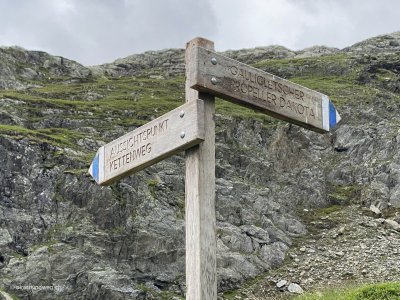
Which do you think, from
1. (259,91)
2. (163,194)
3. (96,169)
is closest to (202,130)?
(259,91)

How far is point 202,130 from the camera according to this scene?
735cm

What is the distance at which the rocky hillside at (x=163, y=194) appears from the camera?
153ft

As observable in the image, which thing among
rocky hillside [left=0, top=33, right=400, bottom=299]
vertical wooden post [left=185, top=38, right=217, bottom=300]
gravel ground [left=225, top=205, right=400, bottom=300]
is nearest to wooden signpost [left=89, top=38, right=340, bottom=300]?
vertical wooden post [left=185, top=38, right=217, bottom=300]

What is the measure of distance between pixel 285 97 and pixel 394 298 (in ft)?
29.1

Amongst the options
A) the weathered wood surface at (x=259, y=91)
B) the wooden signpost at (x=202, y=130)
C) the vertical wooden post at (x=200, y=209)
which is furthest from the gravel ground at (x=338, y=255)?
the vertical wooden post at (x=200, y=209)

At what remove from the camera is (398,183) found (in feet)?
191

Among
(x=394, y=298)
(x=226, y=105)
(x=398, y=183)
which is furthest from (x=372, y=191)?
(x=394, y=298)

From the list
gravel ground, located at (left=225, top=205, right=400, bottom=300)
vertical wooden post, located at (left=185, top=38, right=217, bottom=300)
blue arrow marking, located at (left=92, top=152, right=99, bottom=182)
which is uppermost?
gravel ground, located at (left=225, top=205, right=400, bottom=300)

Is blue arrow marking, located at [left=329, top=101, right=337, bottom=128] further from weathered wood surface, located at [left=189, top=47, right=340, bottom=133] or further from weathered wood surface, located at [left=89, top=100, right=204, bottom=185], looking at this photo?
weathered wood surface, located at [left=89, top=100, right=204, bottom=185]

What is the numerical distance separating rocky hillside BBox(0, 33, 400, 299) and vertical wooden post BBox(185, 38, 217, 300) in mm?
37800

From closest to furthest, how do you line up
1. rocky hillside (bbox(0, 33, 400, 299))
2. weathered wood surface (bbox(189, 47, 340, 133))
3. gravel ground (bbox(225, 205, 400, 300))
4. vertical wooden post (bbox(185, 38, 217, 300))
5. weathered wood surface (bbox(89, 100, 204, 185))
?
vertical wooden post (bbox(185, 38, 217, 300))
weathered wood surface (bbox(89, 100, 204, 185))
weathered wood surface (bbox(189, 47, 340, 133))
gravel ground (bbox(225, 205, 400, 300))
rocky hillside (bbox(0, 33, 400, 299))

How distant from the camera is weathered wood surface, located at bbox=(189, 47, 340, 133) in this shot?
24.7 feet

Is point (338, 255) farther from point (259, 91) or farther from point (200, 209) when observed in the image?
point (200, 209)

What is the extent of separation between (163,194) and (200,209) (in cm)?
4569
